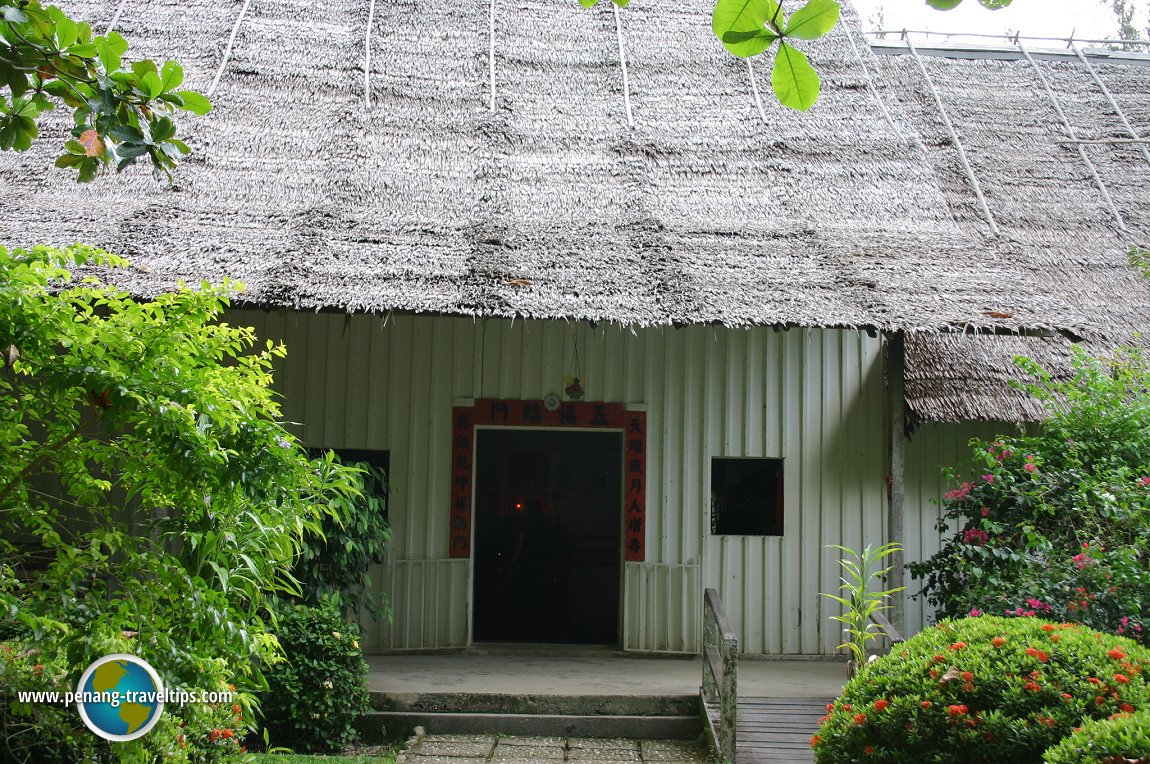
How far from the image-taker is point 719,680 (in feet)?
20.5

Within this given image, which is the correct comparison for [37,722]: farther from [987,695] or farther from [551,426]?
[551,426]

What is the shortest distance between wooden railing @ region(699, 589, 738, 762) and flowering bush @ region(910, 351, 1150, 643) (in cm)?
150

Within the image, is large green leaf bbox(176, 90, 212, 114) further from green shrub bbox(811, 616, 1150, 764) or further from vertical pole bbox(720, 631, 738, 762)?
vertical pole bbox(720, 631, 738, 762)

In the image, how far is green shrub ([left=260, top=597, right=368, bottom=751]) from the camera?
5.86 metres

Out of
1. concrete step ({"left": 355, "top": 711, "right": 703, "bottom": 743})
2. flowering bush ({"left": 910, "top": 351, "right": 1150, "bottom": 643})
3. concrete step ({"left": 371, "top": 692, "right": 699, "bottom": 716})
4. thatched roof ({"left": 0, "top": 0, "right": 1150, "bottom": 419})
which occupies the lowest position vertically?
concrete step ({"left": 355, "top": 711, "right": 703, "bottom": 743})

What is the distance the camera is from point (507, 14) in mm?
10289

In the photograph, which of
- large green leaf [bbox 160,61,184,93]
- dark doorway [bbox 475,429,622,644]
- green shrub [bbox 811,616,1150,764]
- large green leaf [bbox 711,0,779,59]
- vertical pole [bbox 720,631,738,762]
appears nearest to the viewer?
large green leaf [bbox 711,0,779,59]

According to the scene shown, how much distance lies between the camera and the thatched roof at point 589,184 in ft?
20.6

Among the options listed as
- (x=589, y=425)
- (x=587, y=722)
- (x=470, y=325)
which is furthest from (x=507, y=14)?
(x=587, y=722)

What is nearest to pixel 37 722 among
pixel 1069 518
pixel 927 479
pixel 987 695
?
pixel 987 695

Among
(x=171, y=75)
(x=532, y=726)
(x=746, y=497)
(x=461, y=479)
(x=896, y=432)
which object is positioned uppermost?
(x=171, y=75)

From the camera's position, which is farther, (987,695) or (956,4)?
(987,695)

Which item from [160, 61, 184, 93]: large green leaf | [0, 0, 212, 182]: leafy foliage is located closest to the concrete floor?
[0, 0, 212, 182]: leafy foliage

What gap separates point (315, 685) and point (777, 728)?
114 inches
